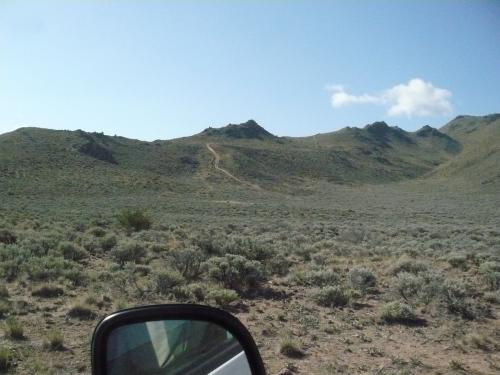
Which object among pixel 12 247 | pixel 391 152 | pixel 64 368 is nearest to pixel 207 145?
pixel 391 152

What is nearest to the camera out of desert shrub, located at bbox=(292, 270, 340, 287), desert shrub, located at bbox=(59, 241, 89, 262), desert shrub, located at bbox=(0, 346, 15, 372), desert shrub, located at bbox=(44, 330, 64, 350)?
desert shrub, located at bbox=(0, 346, 15, 372)

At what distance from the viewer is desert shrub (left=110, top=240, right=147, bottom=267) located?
43.7ft

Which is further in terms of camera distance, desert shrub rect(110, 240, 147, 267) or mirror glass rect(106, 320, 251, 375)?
desert shrub rect(110, 240, 147, 267)

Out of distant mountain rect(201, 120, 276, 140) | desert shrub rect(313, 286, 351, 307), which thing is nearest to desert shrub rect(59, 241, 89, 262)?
desert shrub rect(313, 286, 351, 307)

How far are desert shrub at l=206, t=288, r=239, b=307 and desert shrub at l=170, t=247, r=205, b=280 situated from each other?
1.88 metres

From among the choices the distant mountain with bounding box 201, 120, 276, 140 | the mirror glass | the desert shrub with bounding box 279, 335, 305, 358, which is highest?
the distant mountain with bounding box 201, 120, 276, 140

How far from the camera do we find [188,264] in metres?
11.6

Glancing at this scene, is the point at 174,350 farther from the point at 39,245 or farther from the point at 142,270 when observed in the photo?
the point at 39,245

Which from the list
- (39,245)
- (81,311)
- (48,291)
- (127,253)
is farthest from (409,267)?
(39,245)

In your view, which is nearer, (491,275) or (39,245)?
(491,275)

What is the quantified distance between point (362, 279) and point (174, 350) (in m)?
9.17

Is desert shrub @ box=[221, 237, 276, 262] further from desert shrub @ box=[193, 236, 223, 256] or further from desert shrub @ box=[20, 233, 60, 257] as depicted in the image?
desert shrub @ box=[20, 233, 60, 257]

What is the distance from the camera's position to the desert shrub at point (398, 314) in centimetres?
865

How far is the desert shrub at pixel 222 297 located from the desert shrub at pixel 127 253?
418 centimetres
